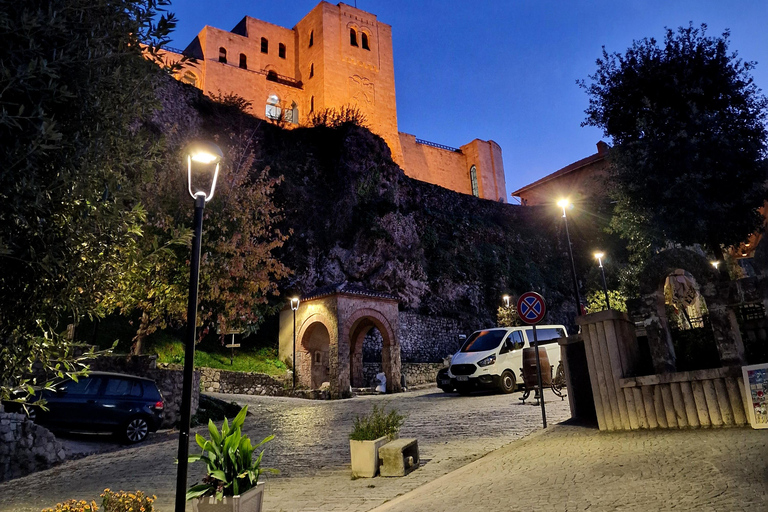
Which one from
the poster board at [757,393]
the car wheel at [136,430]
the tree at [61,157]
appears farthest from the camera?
the car wheel at [136,430]

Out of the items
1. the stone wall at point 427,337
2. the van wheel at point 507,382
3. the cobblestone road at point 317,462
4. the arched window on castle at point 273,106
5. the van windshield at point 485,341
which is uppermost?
the arched window on castle at point 273,106

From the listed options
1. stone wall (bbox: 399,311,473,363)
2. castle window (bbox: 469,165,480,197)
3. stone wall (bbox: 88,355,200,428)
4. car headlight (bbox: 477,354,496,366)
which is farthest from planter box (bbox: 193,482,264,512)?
castle window (bbox: 469,165,480,197)

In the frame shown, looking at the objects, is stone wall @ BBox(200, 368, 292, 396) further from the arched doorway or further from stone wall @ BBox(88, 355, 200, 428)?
stone wall @ BBox(88, 355, 200, 428)

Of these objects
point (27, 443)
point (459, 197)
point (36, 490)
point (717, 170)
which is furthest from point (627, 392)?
point (459, 197)

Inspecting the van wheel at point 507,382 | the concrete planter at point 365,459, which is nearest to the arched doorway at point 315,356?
the van wheel at point 507,382

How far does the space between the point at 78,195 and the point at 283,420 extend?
34.6 feet

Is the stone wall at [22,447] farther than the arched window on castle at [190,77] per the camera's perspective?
No

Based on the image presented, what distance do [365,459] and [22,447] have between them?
6.78m

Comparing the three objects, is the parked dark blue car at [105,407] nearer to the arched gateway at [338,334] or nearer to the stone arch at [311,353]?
the arched gateway at [338,334]

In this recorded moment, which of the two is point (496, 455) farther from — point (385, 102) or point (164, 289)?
point (385, 102)

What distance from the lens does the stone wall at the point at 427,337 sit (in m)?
31.2

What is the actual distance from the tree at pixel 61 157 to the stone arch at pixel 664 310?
7029 millimetres

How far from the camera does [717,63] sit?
57.7 ft

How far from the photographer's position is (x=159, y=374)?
13.7 meters
